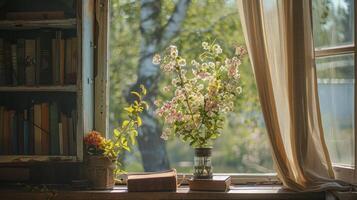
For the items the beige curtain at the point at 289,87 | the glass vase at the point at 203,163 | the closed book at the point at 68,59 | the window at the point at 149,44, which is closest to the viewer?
the beige curtain at the point at 289,87

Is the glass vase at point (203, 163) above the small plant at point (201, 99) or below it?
below

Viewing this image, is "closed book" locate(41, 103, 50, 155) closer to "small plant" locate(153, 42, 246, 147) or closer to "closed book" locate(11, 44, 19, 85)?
"closed book" locate(11, 44, 19, 85)

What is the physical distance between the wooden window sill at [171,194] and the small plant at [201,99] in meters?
0.27

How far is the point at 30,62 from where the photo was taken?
110 inches

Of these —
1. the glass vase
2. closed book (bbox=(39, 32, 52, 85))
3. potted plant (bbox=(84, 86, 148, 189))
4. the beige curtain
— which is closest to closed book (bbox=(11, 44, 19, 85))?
closed book (bbox=(39, 32, 52, 85))

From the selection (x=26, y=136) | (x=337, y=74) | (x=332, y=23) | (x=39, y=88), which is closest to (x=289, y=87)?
(x=337, y=74)

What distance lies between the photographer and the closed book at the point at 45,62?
2812mm

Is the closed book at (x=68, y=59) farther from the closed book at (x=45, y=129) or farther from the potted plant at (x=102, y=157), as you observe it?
the potted plant at (x=102, y=157)

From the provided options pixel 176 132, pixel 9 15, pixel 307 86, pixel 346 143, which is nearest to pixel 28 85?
pixel 9 15

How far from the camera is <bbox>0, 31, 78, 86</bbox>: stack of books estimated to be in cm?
279

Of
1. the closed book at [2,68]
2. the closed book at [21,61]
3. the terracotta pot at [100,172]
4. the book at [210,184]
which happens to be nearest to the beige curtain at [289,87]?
the book at [210,184]

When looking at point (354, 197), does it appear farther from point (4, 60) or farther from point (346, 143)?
point (4, 60)

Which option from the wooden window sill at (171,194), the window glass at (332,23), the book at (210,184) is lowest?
the wooden window sill at (171,194)

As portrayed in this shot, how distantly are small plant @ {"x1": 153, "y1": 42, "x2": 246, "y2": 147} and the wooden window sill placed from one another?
27 cm
